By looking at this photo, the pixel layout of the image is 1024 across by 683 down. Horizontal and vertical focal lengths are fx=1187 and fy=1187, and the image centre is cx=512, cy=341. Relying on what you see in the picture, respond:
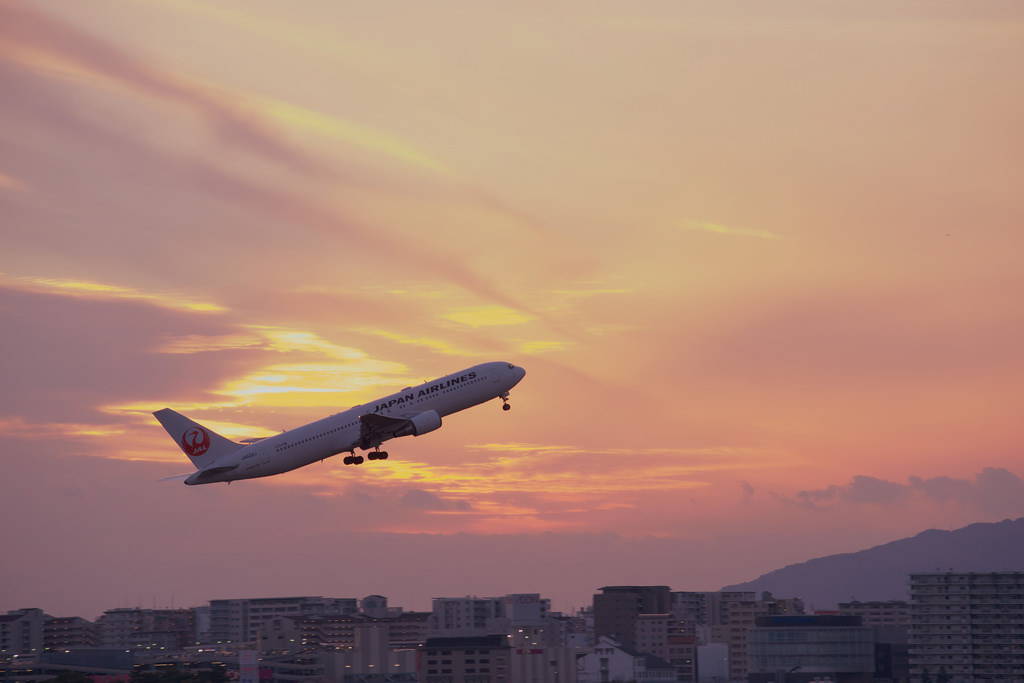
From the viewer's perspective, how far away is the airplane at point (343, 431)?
10650 cm

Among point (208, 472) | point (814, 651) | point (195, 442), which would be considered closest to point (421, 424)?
point (208, 472)

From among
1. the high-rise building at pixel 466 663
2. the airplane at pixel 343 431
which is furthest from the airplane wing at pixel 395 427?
the high-rise building at pixel 466 663

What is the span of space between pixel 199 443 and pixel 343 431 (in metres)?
13.4

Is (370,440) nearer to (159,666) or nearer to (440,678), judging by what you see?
(440,678)

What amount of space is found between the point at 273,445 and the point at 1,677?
91.8 metres

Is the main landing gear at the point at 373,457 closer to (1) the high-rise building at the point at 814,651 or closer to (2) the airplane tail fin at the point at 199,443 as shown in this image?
(2) the airplane tail fin at the point at 199,443

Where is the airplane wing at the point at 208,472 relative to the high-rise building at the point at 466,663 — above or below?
above

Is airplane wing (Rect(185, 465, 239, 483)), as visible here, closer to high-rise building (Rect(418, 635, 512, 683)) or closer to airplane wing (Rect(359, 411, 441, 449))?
airplane wing (Rect(359, 411, 441, 449))

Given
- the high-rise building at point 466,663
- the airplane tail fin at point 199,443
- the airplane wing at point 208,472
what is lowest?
the high-rise building at point 466,663

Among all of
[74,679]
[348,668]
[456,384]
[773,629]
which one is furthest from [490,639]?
[456,384]

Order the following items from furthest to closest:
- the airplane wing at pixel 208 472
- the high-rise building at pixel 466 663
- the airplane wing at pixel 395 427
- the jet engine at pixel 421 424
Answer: the high-rise building at pixel 466 663
the jet engine at pixel 421 424
the airplane wing at pixel 395 427
the airplane wing at pixel 208 472

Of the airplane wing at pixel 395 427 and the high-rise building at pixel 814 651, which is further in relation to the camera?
the high-rise building at pixel 814 651

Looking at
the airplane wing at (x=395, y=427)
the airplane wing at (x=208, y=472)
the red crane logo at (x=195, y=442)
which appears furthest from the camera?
the red crane logo at (x=195, y=442)

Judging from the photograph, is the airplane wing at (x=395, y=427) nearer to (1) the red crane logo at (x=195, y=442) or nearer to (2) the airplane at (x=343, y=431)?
(2) the airplane at (x=343, y=431)
